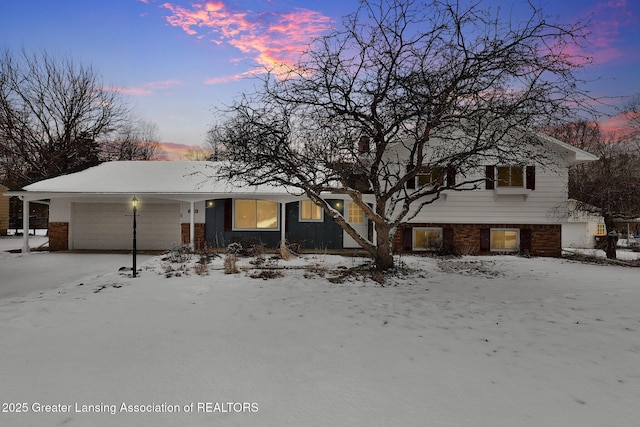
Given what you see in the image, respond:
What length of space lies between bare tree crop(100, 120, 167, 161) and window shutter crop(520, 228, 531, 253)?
30076 mm

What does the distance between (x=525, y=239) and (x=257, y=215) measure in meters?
11.7

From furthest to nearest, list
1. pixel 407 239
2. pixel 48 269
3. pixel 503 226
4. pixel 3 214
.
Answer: pixel 3 214, pixel 407 239, pixel 503 226, pixel 48 269

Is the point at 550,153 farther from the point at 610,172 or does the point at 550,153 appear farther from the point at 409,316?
the point at 409,316

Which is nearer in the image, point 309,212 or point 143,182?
point 143,182

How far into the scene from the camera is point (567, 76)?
7.02 meters

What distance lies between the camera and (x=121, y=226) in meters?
15.4

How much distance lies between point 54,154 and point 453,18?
28.2 m

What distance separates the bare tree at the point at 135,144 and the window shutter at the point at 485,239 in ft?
93.8

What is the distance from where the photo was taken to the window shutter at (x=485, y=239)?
14422mm

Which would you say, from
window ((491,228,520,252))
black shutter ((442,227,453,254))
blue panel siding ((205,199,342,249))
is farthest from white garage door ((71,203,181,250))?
window ((491,228,520,252))

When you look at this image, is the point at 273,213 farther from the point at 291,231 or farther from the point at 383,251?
the point at 383,251

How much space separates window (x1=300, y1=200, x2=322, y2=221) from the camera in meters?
15.1

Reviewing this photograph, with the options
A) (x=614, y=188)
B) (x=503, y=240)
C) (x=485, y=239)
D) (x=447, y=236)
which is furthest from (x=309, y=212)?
(x=614, y=188)

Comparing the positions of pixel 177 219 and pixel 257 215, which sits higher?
pixel 257 215
